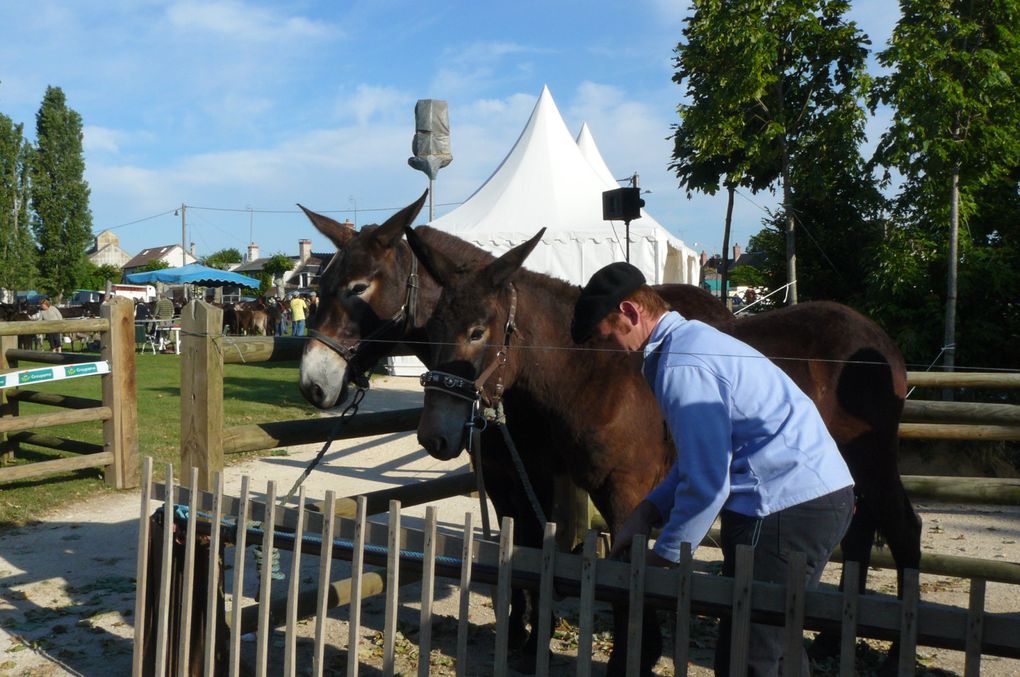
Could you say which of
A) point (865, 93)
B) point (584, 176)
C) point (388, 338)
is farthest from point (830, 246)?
point (388, 338)

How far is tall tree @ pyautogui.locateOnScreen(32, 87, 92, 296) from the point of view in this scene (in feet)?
176

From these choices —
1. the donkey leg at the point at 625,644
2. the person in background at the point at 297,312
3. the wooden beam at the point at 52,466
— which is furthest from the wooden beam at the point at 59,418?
the person in background at the point at 297,312

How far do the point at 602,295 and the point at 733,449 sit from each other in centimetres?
60

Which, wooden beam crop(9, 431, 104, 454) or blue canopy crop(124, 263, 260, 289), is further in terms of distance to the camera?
blue canopy crop(124, 263, 260, 289)

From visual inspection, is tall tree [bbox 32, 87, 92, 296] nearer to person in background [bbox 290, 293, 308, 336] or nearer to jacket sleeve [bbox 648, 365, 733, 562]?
person in background [bbox 290, 293, 308, 336]

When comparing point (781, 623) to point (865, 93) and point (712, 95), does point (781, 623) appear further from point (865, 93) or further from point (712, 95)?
point (712, 95)

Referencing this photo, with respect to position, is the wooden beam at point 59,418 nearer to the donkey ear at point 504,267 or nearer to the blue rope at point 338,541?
the blue rope at point 338,541

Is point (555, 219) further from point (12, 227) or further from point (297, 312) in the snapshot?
point (12, 227)

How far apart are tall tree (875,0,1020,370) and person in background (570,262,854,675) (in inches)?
325

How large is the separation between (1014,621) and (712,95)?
40.9 feet

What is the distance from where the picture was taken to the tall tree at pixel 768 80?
41.9 feet

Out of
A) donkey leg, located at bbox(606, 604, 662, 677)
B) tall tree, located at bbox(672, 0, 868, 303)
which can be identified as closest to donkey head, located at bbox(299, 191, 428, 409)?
donkey leg, located at bbox(606, 604, 662, 677)

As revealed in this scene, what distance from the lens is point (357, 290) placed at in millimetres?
4359

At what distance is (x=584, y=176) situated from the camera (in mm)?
17844
